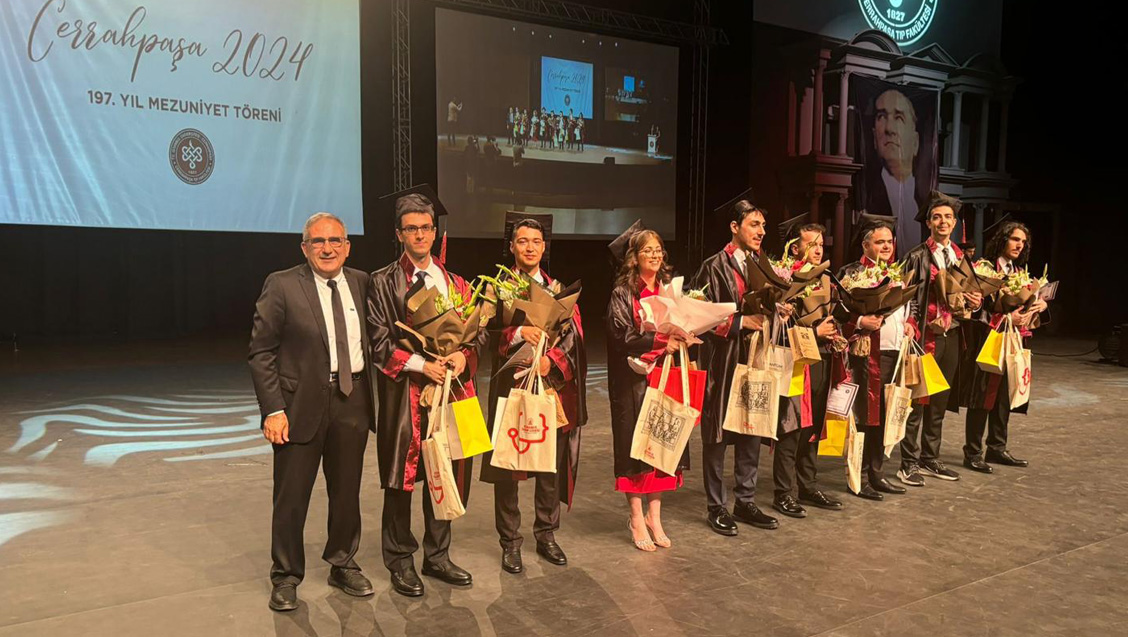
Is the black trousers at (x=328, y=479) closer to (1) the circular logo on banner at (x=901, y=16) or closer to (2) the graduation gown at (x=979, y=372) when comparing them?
(2) the graduation gown at (x=979, y=372)

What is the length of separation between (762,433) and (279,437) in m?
2.03

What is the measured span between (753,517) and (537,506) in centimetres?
108

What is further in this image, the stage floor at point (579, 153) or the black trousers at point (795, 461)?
the stage floor at point (579, 153)

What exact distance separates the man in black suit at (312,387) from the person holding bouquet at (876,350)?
8.31ft

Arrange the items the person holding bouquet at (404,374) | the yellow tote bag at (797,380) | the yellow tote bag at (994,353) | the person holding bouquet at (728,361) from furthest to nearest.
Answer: the yellow tote bag at (994,353) → the yellow tote bag at (797,380) → the person holding bouquet at (728,361) → the person holding bouquet at (404,374)

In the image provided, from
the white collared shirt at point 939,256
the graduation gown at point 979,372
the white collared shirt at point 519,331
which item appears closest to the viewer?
the white collared shirt at point 519,331

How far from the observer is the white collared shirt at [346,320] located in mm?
2799

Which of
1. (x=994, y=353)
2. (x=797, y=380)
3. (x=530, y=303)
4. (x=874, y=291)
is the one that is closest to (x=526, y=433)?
(x=530, y=303)

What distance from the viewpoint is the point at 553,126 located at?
29.5 feet

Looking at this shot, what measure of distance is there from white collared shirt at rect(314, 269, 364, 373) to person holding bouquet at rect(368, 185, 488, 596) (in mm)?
57

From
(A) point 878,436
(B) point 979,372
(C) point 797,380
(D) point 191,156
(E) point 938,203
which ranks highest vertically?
(D) point 191,156

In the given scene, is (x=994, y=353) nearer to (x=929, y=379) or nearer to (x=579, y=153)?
(x=929, y=379)

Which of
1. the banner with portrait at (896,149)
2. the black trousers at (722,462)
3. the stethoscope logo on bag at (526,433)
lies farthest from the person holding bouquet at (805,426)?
the banner with portrait at (896,149)

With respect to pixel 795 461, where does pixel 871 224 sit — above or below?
above
